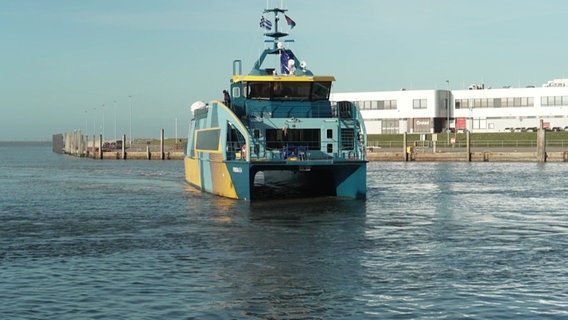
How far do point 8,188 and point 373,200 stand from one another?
24.9 meters

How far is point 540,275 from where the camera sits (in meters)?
17.5

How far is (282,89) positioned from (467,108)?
91.5 m

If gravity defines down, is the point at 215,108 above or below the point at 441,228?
above

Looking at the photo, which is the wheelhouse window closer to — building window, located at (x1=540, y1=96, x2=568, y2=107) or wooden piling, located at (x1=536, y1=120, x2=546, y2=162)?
wooden piling, located at (x1=536, y1=120, x2=546, y2=162)

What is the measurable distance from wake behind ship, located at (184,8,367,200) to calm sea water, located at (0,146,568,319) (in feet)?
4.70

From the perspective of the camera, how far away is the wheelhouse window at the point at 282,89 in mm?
35969

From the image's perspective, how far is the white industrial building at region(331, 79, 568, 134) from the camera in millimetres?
116750

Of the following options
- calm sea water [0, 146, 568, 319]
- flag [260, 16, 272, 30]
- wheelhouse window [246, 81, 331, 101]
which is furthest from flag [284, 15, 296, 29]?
calm sea water [0, 146, 568, 319]

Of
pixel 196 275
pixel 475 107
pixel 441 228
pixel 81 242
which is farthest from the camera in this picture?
pixel 475 107

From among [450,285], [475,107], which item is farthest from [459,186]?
[475,107]

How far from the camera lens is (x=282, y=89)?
36.1 metres

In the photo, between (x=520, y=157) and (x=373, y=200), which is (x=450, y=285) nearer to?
(x=373, y=200)

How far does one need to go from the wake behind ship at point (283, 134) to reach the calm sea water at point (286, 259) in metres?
1.43

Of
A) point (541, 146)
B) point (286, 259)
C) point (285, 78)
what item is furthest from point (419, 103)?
point (286, 259)
